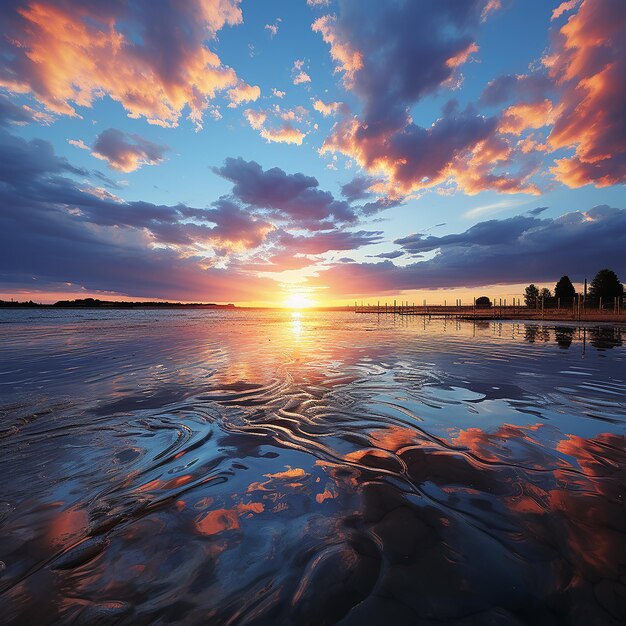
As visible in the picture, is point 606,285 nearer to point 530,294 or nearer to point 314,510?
point 530,294

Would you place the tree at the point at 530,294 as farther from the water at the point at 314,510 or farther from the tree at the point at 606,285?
the water at the point at 314,510

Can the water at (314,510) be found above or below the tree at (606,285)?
below

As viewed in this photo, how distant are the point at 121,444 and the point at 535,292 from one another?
396 ft

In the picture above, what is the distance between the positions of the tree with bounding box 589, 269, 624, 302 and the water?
8444cm

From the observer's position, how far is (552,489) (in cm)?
290

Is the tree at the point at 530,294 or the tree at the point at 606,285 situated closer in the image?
Answer: the tree at the point at 606,285

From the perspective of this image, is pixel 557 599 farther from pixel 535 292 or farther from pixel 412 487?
pixel 535 292

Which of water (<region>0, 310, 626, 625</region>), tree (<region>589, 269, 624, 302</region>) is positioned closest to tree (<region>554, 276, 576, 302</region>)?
tree (<region>589, 269, 624, 302</region>)

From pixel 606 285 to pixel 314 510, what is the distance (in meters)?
93.1

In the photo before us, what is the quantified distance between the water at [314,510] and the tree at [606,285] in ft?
277

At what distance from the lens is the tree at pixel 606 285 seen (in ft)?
213

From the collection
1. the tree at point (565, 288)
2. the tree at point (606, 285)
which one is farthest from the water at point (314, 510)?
the tree at point (565, 288)

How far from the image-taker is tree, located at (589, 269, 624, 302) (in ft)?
213

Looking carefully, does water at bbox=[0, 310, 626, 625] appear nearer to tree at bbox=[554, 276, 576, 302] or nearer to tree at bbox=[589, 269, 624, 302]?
tree at bbox=[589, 269, 624, 302]
